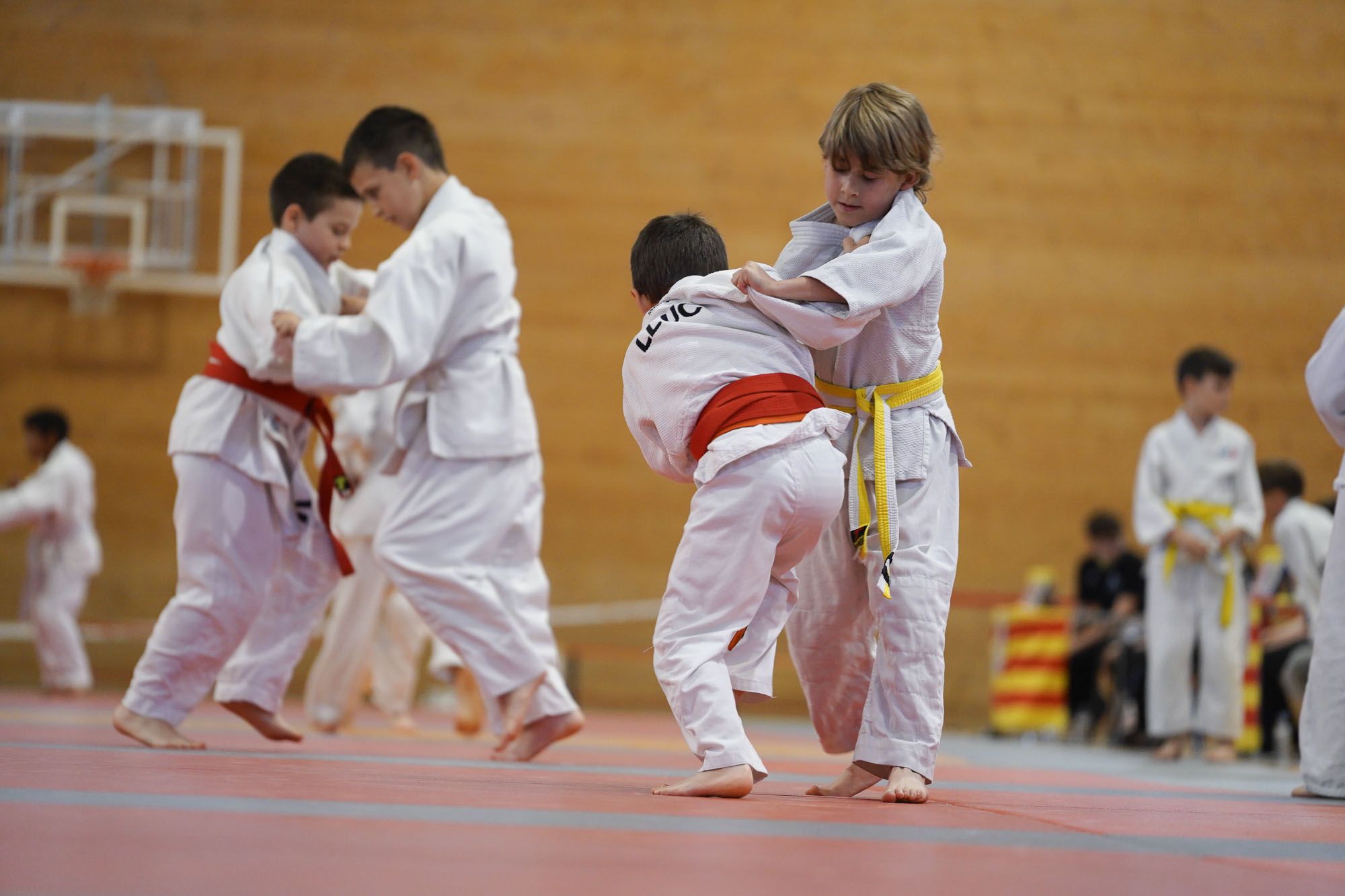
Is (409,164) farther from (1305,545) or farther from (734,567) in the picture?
(1305,545)

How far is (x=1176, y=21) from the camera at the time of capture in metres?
9.86

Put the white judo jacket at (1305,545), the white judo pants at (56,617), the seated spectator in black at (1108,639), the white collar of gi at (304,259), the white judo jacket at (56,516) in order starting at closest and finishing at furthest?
1. the white collar of gi at (304,259)
2. the white judo jacket at (1305,545)
3. the seated spectator in black at (1108,639)
4. the white judo pants at (56,617)
5. the white judo jacket at (56,516)

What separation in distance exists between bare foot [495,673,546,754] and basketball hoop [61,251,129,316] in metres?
6.26

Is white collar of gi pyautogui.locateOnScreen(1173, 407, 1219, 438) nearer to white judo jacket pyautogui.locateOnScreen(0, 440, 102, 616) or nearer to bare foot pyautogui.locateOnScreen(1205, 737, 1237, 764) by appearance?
bare foot pyautogui.locateOnScreen(1205, 737, 1237, 764)

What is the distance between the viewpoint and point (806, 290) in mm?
2785

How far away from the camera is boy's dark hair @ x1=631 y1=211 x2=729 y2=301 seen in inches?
119

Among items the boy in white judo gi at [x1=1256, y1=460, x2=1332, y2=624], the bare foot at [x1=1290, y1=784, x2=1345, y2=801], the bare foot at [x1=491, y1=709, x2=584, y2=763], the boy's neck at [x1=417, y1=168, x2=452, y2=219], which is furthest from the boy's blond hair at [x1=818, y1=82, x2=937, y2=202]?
the boy in white judo gi at [x1=1256, y1=460, x2=1332, y2=624]

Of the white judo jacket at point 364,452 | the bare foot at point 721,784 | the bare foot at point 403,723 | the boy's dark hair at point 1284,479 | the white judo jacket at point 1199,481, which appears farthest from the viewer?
the boy's dark hair at point 1284,479

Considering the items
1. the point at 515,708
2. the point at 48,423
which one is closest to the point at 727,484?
the point at 515,708

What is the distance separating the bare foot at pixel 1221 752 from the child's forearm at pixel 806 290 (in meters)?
4.16

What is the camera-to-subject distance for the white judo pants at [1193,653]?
6184 millimetres

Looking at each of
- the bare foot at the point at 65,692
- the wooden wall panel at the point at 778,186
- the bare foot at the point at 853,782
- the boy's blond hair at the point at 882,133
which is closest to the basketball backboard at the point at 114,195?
the wooden wall panel at the point at 778,186

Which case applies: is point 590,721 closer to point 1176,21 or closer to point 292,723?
point 292,723

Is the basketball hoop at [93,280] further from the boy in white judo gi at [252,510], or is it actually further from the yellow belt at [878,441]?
the yellow belt at [878,441]
